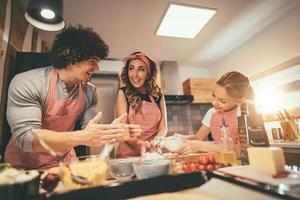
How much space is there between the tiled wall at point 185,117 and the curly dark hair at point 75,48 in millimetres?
2449

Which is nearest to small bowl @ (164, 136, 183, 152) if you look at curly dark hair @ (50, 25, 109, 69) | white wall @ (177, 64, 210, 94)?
curly dark hair @ (50, 25, 109, 69)

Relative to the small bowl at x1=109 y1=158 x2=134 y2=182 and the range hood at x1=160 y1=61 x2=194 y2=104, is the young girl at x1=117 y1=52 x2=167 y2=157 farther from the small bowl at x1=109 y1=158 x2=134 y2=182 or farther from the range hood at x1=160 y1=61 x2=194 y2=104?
the range hood at x1=160 y1=61 x2=194 y2=104

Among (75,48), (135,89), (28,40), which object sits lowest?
(135,89)

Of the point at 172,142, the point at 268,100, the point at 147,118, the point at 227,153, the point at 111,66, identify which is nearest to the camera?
the point at 227,153

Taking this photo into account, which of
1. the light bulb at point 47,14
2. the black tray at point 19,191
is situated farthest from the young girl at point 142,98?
the black tray at point 19,191

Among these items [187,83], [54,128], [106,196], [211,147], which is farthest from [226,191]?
[187,83]

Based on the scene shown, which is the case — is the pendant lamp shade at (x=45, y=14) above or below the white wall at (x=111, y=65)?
below

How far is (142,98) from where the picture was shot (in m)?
1.73

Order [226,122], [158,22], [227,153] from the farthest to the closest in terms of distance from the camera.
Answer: [158,22], [226,122], [227,153]

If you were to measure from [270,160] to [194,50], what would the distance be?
9.50 ft

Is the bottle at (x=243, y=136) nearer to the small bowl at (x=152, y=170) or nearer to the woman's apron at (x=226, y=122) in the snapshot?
the woman's apron at (x=226, y=122)

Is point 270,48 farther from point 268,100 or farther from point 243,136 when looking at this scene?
point 243,136

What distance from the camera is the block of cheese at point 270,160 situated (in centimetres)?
55

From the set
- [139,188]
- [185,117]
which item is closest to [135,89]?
[139,188]
